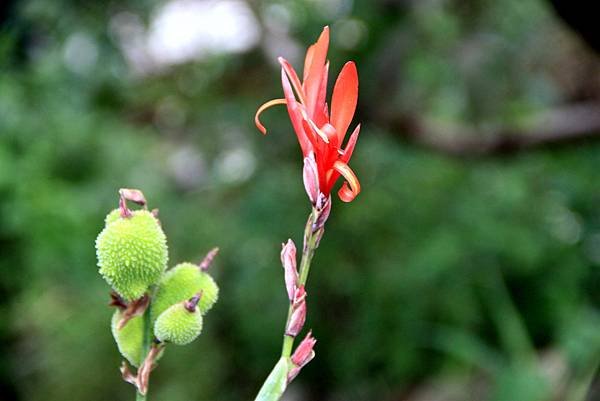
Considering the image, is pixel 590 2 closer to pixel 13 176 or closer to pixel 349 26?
pixel 349 26

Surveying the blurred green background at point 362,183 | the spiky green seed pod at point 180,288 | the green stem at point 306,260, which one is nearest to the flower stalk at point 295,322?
the green stem at point 306,260

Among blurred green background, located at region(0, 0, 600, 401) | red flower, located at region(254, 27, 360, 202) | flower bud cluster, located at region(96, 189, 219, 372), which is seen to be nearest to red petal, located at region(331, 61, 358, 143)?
red flower, located at region(254, 27, 360, 202)

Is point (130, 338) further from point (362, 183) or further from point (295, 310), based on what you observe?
point (362, 183)

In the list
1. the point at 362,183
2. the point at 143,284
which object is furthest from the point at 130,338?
the point at 362,183

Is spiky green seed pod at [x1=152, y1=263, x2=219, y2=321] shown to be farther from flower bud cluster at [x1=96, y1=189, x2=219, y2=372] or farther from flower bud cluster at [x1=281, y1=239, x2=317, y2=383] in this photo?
flower bud cluster at [x1=281, y1=239, x2=317, y2=383]

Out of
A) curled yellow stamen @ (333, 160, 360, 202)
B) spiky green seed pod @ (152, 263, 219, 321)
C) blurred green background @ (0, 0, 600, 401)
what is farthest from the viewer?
blurred green background @ (0, 0, 600, 401)
